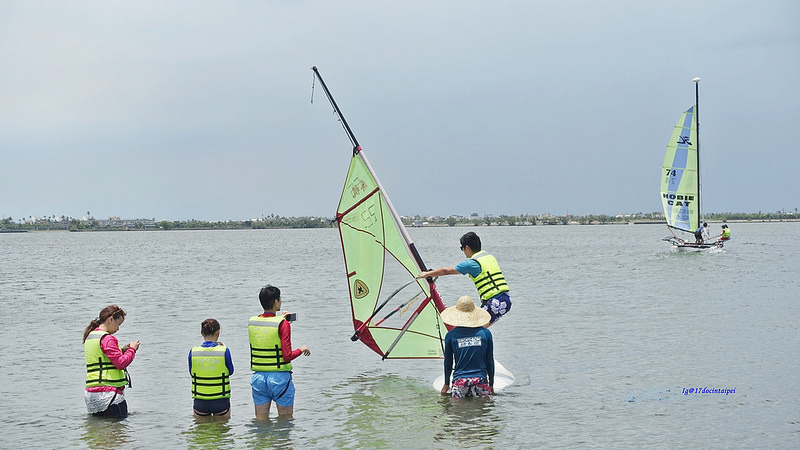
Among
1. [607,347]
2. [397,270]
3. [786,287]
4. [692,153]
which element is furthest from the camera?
[692,153]

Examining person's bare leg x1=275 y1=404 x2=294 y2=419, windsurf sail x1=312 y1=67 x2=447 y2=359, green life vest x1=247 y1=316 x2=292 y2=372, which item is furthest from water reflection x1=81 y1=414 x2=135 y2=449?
windsurf sail x1=312 y1=67 x2=447 y2=359

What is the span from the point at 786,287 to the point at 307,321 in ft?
57.6

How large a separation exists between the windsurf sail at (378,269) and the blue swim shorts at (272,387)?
2.51 metres

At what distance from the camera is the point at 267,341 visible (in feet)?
27.8

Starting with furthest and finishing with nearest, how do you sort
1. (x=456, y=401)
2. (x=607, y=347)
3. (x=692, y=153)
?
(x=692, y=153) < (x=607, y=347) < (x=456, y=401)

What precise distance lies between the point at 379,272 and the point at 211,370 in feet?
12.1

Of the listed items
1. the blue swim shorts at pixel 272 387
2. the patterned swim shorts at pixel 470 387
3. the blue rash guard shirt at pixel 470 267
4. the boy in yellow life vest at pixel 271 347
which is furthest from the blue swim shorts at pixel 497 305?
the blue swim shorts at pixel 272 387

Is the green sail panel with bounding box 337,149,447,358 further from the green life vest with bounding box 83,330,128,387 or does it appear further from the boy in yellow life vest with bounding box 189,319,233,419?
the green life vest with bounding box 83,330,128,387

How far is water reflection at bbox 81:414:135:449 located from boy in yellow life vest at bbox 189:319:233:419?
98 cm

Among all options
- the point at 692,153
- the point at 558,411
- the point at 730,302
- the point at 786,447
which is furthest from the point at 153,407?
the point at 692,153

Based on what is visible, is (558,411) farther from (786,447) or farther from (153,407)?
(153,407)

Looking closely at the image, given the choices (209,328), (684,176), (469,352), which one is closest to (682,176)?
(684,176)

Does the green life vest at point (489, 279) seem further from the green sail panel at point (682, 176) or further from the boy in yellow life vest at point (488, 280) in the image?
the green sail panel at point (682, 176)

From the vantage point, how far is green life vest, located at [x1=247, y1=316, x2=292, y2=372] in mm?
8445
